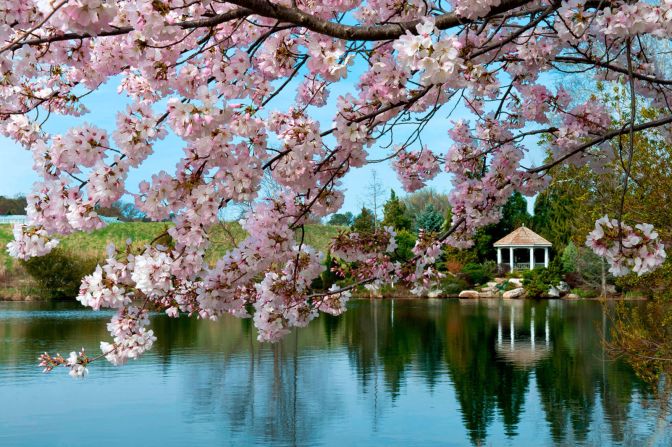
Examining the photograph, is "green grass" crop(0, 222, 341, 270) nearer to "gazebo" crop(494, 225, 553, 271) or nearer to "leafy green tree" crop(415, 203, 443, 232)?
"leafy green tree" crop(415, 203, 443, 232)

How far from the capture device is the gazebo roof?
31.3 meters

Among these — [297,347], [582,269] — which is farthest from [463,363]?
[582,269]

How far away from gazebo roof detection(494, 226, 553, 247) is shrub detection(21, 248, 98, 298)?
52.3 ft

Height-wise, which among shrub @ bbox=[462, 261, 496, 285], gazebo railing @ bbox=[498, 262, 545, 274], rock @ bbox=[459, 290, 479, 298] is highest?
gazebo railing @ bbox=[498, 262, 545, 274]

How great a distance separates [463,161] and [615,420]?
17.7 ft

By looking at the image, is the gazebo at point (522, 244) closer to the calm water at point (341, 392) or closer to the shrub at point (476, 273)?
the shrub at point (476, 273)

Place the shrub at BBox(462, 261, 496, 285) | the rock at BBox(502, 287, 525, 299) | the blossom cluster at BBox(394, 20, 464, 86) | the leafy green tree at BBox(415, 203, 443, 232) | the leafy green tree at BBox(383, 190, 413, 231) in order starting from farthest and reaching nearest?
the leafy green tree at BBox(415, 203, 443, 232)
the leafy green tree at BBox(383, 190, 413, 231)
the shrub at BBox(462, 261, 496, 285)
the rock at BBox(502, 287, 525, 299)
the blossom cluster at BBox(394, 20, 464, 86)

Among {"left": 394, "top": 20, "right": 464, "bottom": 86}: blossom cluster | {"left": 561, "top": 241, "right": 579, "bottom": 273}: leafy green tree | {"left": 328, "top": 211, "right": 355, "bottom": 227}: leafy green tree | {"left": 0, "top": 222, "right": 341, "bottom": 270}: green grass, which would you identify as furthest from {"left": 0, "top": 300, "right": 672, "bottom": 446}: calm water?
{"left": 328, "top": 211, "right": 355, "bottom": 227}: leafy green tree

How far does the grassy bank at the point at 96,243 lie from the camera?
28156 millimetres

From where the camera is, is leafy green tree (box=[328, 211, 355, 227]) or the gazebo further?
leafy green tree (box=[328, 211, 355, 227])

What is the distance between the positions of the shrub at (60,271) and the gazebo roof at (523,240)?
15945mm

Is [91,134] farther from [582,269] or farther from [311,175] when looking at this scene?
[582,269]

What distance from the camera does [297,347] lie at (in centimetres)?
1470

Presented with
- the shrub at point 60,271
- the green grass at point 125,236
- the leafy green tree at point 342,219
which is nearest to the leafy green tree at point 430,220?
the green grass at point 125,236
